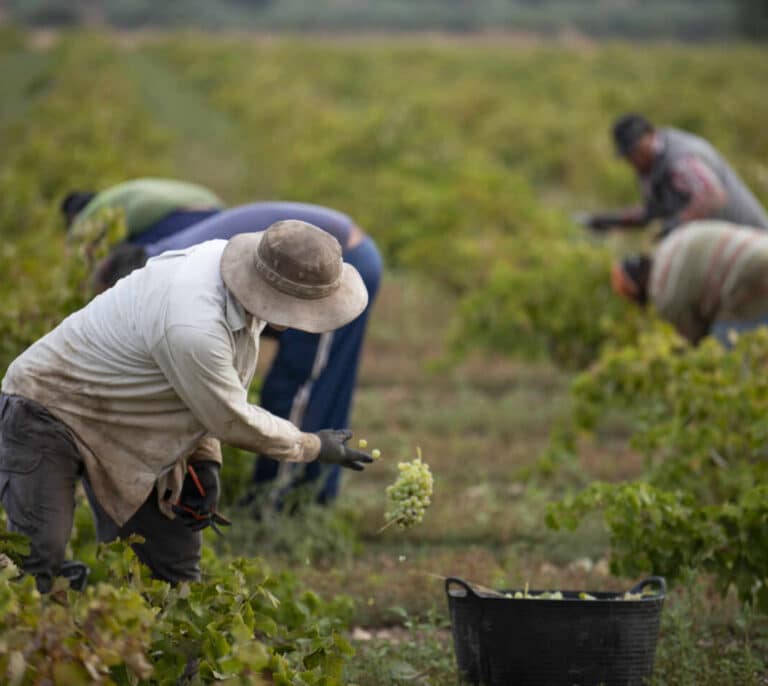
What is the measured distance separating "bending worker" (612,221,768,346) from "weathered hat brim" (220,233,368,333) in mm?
3008

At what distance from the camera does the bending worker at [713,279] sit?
588cm

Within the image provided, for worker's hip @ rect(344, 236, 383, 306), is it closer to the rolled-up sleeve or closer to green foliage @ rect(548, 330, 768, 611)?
green foliage @ rect(548, 330, 768, 611)

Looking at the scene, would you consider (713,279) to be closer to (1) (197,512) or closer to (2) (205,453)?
(2) (205,453)

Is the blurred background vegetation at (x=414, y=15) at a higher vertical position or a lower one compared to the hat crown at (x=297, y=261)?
lower

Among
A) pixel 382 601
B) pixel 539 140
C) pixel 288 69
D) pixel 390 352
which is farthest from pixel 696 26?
pixel 382 601

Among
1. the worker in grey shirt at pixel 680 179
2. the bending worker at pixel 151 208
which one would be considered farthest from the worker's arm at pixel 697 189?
the bending worker at pixel 151 208

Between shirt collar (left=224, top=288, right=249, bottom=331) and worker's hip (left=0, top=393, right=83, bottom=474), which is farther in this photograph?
worker's hip (left=0, top=393, right=83, bottom=474)

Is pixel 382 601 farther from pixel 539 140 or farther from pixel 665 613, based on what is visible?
pixel 539 140

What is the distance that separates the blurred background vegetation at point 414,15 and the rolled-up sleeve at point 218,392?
207ft

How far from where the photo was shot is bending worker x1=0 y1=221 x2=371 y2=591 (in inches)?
126

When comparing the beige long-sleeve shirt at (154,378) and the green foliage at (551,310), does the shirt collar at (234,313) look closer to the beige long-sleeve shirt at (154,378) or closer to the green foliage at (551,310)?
the beige long-sleeve shirt at (154,378)

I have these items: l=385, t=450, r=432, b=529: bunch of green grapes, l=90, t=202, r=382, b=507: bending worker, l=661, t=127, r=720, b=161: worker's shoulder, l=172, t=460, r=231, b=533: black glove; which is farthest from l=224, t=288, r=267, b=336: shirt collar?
l=661, t=127, r=720, b=161: worker's shoulder

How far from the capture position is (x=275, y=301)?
3.22m

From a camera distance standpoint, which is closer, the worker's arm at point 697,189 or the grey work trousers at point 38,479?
the grey work trousers at point 38,479
